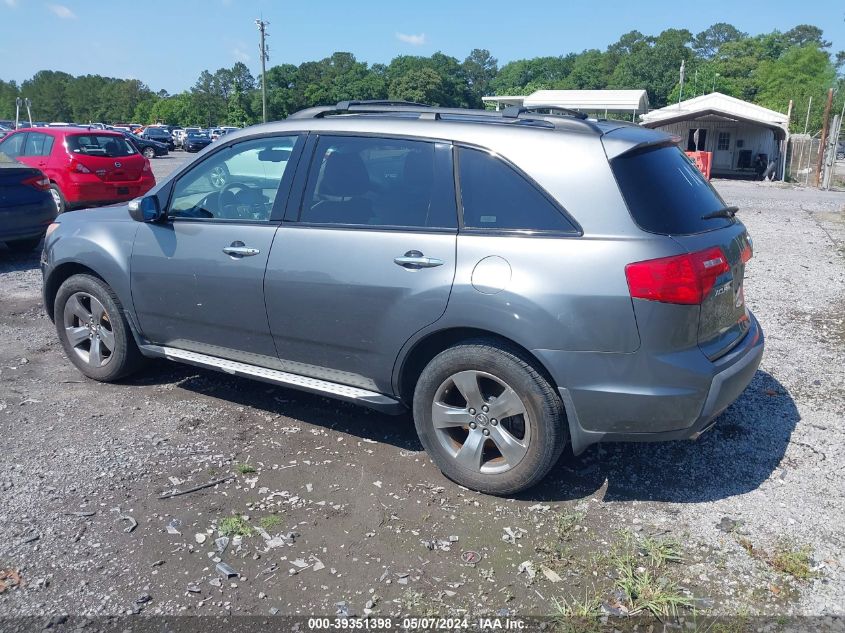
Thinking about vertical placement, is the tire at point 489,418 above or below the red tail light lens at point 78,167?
below

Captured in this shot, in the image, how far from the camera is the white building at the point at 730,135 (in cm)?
3097

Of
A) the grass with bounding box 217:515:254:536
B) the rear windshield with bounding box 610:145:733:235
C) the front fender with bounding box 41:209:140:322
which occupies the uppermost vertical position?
the rear windshield with bounding box 610:145:733:235

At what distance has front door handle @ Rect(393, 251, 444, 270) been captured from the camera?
12.1 ft

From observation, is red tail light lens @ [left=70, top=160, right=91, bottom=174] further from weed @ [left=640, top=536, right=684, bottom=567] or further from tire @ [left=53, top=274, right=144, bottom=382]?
weed @ [left=640, top=536, right=684, bottom=567]

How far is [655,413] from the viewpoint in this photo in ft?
11.1

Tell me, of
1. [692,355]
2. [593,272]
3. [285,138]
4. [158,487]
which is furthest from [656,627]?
[285,138]

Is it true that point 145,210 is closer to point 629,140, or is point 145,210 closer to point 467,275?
point 467,275

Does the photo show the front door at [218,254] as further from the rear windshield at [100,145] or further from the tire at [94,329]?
the rear windshield at [100,145]

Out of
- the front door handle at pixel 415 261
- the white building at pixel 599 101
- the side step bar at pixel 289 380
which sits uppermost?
the white building at pixel 599 101

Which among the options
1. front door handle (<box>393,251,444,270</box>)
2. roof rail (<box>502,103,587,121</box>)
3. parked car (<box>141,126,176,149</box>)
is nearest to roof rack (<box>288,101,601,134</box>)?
roof rail (<box>502,103,587,121</box>)

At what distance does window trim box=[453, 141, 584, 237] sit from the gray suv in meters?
0.01

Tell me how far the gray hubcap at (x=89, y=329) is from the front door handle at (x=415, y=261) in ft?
8.33

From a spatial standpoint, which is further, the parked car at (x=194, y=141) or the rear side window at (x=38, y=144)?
the parked car at (x=194, y=141)

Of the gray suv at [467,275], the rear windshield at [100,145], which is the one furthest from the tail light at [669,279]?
the rear windshield at [100,145]
